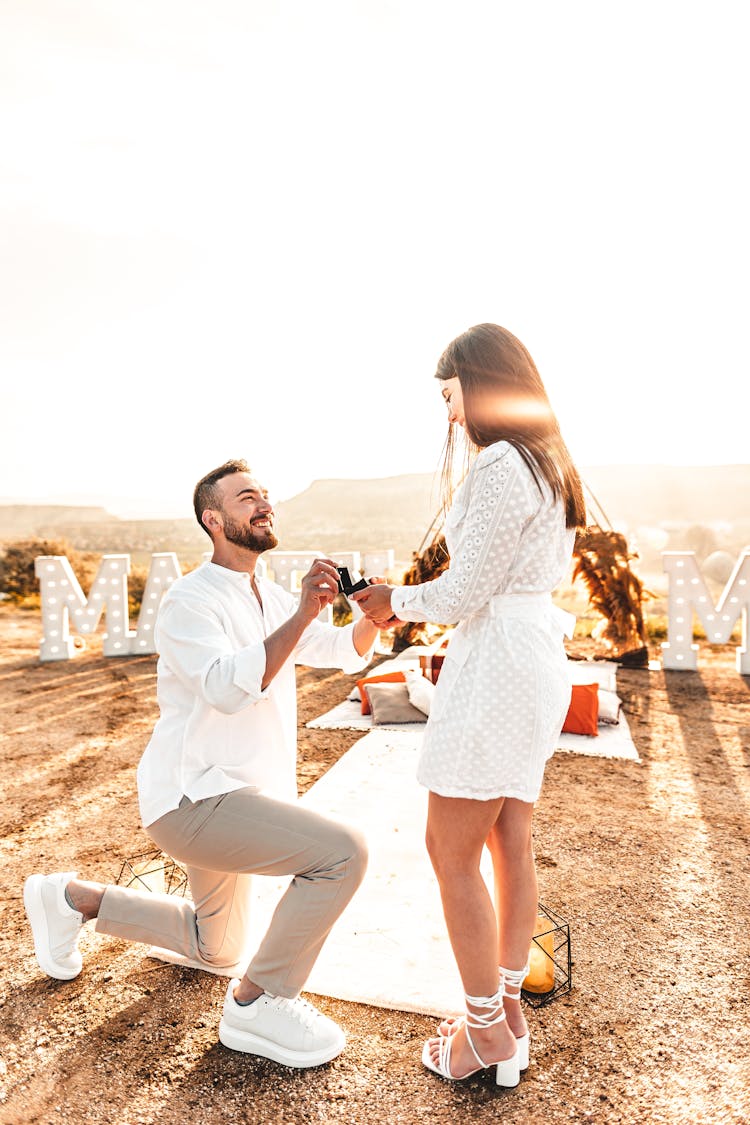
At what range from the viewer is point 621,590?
7.00 meters

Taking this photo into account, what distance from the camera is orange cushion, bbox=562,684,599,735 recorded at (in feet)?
16.3

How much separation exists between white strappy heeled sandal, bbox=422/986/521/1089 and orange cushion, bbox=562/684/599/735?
313 cm

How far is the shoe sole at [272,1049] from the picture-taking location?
2020mm

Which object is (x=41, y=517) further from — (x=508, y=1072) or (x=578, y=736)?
(x=508, y=1072)

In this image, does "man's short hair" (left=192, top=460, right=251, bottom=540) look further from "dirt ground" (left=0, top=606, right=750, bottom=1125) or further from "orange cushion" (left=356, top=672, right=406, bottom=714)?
"orange cushion" (left=356, top=672, right=406, bottom=714)

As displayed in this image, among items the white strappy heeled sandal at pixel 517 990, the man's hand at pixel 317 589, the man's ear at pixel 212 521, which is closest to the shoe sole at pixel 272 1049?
the white strappy heeled sandal at pixel 517 990

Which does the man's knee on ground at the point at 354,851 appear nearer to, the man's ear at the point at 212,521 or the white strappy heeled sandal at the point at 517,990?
the white strappy heeled sandal at the point at 517,990

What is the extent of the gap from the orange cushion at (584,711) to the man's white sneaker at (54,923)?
3315 millimetres

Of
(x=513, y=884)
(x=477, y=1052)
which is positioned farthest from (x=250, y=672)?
(x=477, y=1052)

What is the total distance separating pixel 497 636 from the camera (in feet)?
5.84

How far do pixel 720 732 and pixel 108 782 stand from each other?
3836 mm

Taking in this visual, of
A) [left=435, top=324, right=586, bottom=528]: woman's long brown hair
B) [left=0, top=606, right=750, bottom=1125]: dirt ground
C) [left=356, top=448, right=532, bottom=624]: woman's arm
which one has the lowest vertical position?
[left=0, top=606, right=750, bottom=1125]: dirt ground

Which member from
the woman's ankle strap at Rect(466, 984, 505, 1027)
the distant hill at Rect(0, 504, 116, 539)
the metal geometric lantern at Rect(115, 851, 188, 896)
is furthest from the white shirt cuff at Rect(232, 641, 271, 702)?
the distant hill at Rect(0, 504, 116, 539)

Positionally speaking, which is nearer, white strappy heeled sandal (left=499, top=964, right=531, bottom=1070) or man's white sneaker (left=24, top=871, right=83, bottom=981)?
white strappy heeled sandal (left=499, top=964, right=531, bottom=1070)
